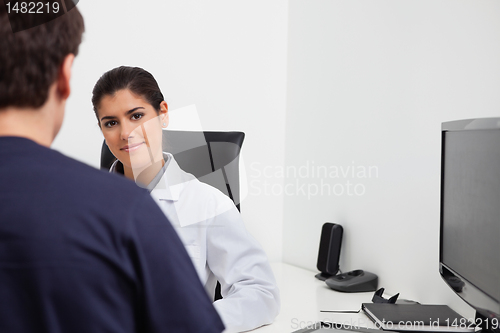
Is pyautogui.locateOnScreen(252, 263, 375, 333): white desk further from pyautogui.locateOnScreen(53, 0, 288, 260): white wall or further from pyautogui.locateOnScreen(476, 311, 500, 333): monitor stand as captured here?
pyautogui.locateOnScreen(53, 0, 288, 260): white wall

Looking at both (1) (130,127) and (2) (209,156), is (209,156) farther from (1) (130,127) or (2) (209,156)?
(1) (130,127)

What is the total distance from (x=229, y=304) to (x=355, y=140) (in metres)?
0.91

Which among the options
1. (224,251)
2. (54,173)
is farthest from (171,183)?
(54,173)

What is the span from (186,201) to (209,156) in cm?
33

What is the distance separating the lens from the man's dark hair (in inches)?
17.8

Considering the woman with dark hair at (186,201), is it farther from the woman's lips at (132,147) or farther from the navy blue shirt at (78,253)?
the navy blue shirt at (78,253)

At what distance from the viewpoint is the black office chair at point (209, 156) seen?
161cm

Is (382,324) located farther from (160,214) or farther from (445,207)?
(160,214)

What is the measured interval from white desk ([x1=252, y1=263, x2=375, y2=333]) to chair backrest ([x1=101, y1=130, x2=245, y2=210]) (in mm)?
402

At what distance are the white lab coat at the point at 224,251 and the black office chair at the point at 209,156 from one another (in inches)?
9.6

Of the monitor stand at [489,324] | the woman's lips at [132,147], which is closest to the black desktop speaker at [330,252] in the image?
the monitor stand at [489,324]

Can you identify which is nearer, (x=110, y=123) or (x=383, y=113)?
(x=110, y=123)

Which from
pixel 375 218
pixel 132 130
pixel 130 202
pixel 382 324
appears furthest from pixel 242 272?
pixel 130 202

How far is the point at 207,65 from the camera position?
6.65 feet
